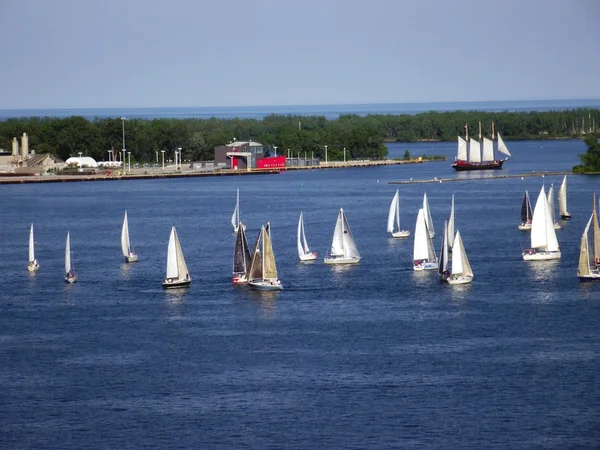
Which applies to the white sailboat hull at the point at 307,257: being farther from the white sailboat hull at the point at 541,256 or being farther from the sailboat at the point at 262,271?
the white sailboat hull at the point at 541,256

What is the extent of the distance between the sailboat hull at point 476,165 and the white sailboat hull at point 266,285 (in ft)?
285

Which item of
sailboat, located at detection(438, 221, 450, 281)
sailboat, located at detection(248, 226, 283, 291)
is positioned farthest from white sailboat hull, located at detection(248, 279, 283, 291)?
sailboat, located at detection(438, 221, 450, 281)

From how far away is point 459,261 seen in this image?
174ft

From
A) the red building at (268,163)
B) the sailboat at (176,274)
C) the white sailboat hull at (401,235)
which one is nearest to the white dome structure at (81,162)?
the red building at (268,163)

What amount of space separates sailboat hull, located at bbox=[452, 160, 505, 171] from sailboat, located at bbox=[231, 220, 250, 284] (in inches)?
3367

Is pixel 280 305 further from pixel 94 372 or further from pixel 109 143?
pixel 109 143

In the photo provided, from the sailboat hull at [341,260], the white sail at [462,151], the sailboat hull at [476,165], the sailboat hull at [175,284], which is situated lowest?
the sailboat hull at [175,284]

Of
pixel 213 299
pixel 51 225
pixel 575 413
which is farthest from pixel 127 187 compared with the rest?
pixel 575 413

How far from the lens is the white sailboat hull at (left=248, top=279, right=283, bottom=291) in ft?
173

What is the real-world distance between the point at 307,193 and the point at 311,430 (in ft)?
243

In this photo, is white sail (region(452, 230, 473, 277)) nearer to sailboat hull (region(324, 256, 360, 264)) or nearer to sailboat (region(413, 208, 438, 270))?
sailboat (region(413, 208, 438, 270))

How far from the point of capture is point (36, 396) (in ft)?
124

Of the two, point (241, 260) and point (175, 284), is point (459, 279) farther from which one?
point (175, 284)

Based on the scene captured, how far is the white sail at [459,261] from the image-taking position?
52.8 meters
